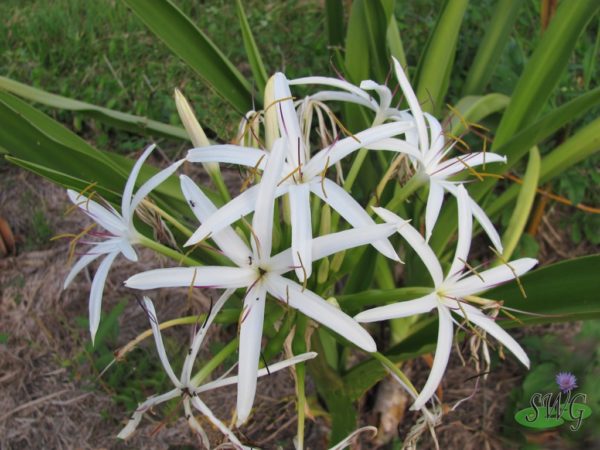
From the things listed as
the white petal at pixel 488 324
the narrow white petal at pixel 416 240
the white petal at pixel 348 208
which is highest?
the white petal at pixel 348 208

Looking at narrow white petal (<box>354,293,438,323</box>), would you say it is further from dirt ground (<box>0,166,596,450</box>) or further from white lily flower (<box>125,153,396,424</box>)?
dirt ground (<box>0,166,596,450</box>)

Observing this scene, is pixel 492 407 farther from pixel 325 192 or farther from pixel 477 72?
pixel 325 192

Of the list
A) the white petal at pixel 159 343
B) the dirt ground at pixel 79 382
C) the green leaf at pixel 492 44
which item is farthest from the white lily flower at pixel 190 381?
the green leaf at pixel 492 44

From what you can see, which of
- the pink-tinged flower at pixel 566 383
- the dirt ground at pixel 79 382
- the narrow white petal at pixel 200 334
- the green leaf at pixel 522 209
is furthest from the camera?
the dirt ground at pixel 79 382

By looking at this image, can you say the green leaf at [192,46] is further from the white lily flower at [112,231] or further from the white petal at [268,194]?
the white petal at [268,194]

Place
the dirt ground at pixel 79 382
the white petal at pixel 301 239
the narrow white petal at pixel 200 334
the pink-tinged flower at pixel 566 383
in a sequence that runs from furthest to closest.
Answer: the dirt ground at pixel 79 382, the pink-tinged flower at pixel 566 383, the narrow white petal at pixel 200 334, the white petal at pixel 301 239

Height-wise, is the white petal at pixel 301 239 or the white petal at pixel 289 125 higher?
the white petal at pixel 289 125
